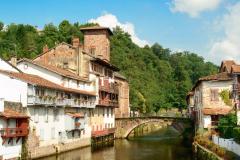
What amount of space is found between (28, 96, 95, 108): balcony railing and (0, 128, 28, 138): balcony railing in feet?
11.8

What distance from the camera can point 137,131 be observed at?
3981 inches

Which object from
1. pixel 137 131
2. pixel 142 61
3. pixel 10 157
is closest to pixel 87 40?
pixel 137 131

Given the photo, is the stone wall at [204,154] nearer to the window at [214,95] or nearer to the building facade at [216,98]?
the building facade at [216,98]

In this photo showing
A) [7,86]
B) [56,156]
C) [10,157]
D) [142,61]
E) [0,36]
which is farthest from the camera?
[142,61]

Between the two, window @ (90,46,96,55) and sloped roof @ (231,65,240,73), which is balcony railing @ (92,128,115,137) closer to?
window @ (90,46,96,55)

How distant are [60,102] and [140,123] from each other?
3051cm

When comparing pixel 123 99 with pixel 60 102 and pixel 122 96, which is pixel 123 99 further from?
pixel 60 102

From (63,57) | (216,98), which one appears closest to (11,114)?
(63,57)

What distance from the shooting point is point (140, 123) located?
81312 millimetres

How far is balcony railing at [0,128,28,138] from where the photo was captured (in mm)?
40031

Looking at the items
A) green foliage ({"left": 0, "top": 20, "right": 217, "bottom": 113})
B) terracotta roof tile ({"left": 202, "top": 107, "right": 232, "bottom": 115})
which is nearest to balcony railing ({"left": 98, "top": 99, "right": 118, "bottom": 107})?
terracotta roof tile ({"left": 202, "top": 107, "right": 232, "bottom": 115})

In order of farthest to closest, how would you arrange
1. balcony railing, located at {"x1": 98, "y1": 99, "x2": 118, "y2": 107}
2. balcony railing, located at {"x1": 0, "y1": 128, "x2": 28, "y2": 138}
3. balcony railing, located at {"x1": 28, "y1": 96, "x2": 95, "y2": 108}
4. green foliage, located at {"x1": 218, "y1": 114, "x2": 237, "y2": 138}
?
1. balcony railing, located at {"x1": 98, "y1": 99, "x2": 118, "y2": 107}
2. green foliage, located at {"x1": 218, "y1": 114, "x2": 237, "y2": 138}
3. balcony railing, located at {"x1": 28, "y1": 96, "x2": 95, "y2": 108}
4. balcony railing, located at {"x1": 0, "y1": 128, "x2": 28, "y2": 138}

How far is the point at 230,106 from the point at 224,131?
9.59 metres

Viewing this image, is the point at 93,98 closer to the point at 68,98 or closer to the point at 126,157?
the point at 68,98
